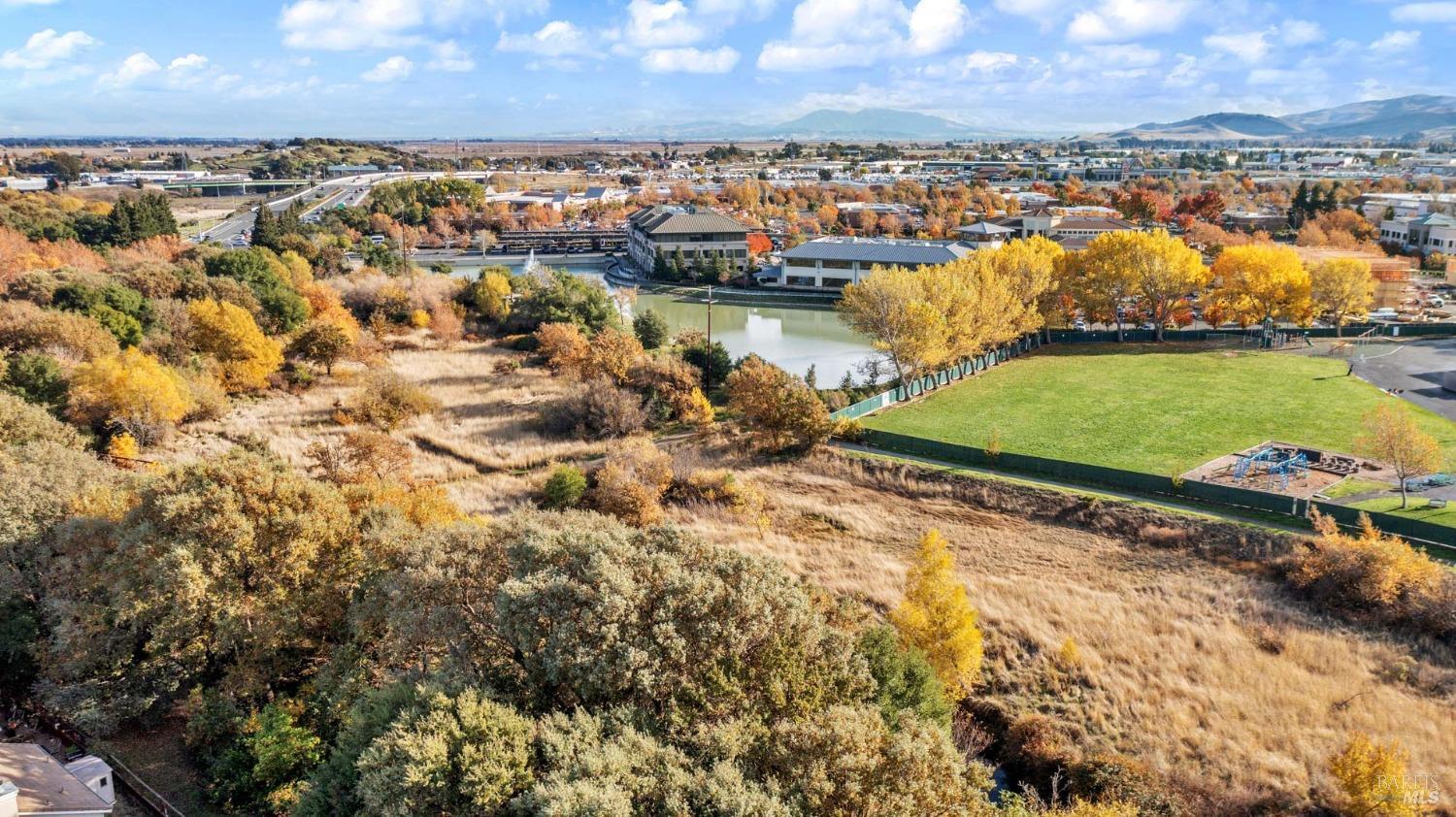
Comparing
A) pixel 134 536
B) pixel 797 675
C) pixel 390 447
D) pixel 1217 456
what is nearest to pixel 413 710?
pixel 797 675

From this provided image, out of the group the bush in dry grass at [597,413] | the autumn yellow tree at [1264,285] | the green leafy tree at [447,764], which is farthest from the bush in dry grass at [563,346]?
the autumn yellow tree at [1264,285]

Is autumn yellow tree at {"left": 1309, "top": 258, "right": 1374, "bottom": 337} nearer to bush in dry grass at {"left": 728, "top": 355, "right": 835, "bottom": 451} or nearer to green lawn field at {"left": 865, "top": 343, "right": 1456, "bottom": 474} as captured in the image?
green lawn field at {"left": 865, "top": 343, "right": 1456, "bottom": 474}

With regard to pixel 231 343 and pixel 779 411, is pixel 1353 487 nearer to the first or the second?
pixel 779 411

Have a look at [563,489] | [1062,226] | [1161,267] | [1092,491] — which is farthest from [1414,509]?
[1062,226]

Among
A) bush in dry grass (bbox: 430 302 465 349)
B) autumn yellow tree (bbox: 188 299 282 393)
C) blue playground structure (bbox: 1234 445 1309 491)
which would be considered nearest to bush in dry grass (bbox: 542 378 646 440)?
autumn yellow tree (bbox: 188 299 282 393)

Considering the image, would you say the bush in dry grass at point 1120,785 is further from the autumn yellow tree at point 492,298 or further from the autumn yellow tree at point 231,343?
the autumn yellow tree at point 492,298

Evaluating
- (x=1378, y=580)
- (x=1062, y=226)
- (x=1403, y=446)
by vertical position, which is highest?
(x=1062, y=226)
